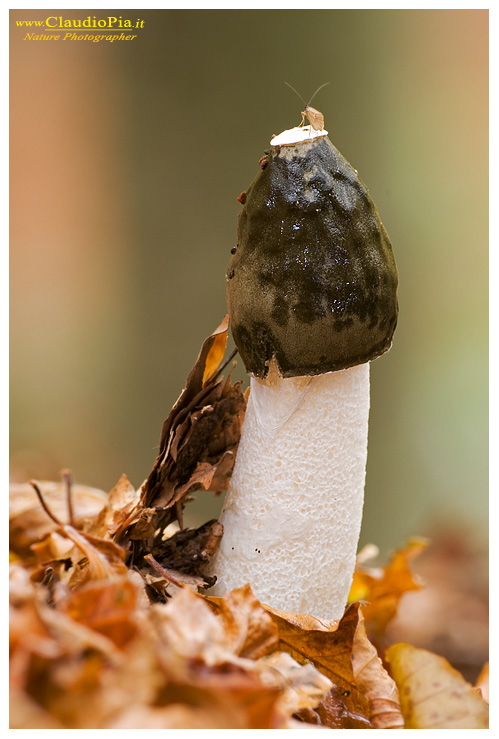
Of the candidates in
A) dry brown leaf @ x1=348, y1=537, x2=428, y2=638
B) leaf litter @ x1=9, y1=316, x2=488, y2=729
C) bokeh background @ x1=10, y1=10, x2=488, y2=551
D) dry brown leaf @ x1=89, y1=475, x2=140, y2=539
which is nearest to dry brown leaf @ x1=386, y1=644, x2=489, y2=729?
leaf litter @ x1=9, y1=316, x2=488, y2=729

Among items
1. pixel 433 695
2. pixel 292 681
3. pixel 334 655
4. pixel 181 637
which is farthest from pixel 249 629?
pixel 433 695

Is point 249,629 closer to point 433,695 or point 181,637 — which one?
point 181,637

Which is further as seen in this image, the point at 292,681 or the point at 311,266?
the point at 311,266

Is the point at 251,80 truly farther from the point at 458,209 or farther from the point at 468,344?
the point at 468,344

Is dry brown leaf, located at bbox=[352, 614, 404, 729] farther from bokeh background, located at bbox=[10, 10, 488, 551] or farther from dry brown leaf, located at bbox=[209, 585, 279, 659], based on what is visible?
bokeh background, located at bbox=[10, 10, 488, 551]

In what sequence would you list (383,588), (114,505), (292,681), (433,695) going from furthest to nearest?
(383,588), (114,505), (433,695), (292,681)

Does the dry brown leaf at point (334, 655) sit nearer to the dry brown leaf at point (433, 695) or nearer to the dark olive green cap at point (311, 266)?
the dry brown leaf at point (433, 695)

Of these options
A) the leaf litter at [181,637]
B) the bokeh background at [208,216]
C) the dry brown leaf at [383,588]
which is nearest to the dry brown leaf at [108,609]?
the leaf litter at [181,637]
